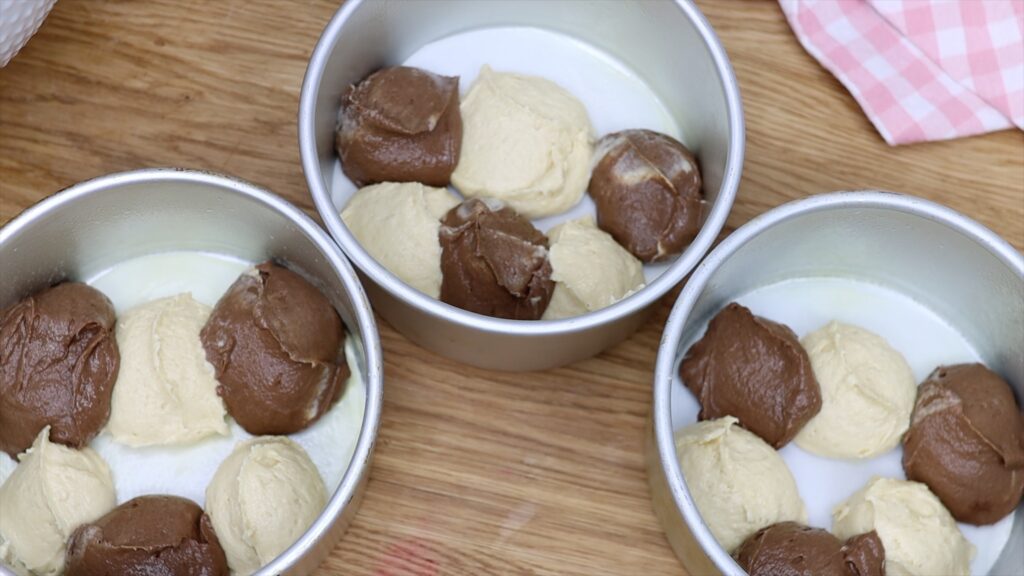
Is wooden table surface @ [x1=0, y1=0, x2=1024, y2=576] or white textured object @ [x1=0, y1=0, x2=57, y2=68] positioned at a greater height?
white textured object @ [x1=0, y1=0, x2=57, y2=68]

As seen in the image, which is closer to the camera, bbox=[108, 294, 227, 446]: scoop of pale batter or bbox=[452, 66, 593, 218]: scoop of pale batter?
bbox=[108, 294, 227, 446]: scoop of pale batter

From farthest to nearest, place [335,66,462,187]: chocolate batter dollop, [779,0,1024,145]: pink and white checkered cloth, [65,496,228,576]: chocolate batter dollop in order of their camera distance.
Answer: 1. [779,0,1024,145]: pink and white checkered cloth
2. [335,66,462,187]: chocolate batter dollop
3. [65,496,228,576]: chocolate batter dollop

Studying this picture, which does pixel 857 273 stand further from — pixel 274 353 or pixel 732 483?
pixel 274 353

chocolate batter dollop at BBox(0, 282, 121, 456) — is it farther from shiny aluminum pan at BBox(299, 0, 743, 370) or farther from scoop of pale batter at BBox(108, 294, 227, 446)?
shiny aluminum pan at BBox(299, 0, 743, 370)

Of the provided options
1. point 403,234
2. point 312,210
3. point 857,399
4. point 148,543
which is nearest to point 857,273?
point 857,399

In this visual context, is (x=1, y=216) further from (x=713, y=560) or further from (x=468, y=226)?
(x=713, y=560)

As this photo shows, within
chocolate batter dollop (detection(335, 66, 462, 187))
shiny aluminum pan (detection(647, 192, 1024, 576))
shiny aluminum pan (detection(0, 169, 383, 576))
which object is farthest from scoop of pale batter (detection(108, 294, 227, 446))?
shiny aluminum pan (detection(647, 192, 1024, 576))
